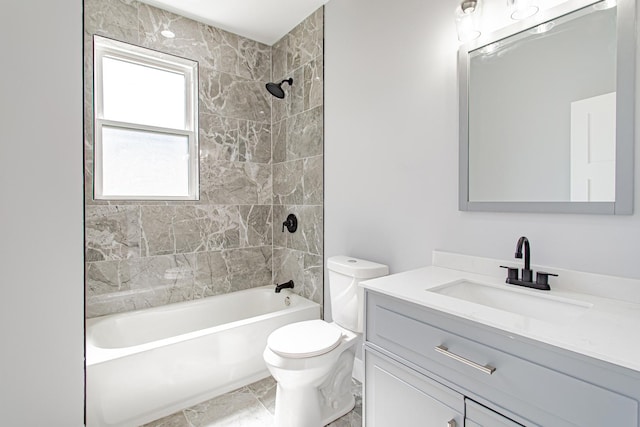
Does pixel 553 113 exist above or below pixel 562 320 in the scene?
above

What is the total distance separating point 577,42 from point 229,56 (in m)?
2.53

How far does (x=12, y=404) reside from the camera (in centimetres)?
100

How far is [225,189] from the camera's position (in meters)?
2.73

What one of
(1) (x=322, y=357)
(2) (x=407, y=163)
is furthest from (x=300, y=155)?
(1) (x=322, y=357)

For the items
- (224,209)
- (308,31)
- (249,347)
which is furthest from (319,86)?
(249,347)

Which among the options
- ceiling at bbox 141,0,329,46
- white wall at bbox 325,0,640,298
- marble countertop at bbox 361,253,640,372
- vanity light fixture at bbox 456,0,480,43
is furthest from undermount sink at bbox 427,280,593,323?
ceiling at bbox 141,0,329,46

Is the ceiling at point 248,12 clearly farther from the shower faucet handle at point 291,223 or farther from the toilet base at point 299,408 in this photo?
the toilet base at point 299,408

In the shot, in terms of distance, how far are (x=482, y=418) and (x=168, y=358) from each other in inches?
65.4

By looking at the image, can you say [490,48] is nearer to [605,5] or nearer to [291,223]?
[605,5]

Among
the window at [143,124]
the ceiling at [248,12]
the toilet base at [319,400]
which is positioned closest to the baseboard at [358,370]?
the toilet base at [319,400]

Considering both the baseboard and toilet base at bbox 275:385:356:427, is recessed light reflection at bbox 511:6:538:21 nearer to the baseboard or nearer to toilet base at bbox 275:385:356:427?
toilet base at bbox 275:385:356:427

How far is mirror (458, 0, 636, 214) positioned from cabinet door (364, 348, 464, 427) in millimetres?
824

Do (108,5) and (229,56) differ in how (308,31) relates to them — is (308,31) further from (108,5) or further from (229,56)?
Result: (108,5)

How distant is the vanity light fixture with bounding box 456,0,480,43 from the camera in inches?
55.2
